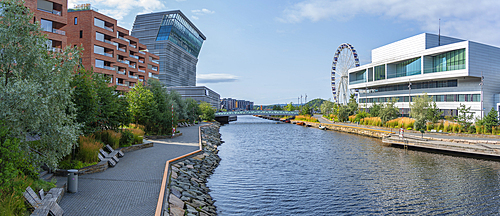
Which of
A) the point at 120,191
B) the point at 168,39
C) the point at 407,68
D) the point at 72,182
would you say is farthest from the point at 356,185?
the point at 168,39

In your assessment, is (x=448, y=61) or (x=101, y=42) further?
(x=448, y=61)

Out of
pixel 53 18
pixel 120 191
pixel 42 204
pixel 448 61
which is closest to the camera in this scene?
pixel 42 204

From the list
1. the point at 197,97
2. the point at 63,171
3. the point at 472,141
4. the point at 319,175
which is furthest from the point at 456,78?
the point at 197,97

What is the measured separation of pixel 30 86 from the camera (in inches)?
325

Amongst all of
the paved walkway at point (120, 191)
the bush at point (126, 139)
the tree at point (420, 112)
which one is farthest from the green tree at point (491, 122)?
the bush at point (126, 139)

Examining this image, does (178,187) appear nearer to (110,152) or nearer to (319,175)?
(110,152)

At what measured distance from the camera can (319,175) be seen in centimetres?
2005

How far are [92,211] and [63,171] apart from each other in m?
4.86

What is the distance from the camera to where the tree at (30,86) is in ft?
27.7

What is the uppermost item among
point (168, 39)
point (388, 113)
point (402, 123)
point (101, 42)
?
point (168, 39)

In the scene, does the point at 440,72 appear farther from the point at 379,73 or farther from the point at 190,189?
the point at 190,189

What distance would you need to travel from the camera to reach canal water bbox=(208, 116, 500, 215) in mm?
Answer: 13750

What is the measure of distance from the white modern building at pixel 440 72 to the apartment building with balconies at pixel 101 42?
193 ft

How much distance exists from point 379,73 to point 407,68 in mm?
9385
